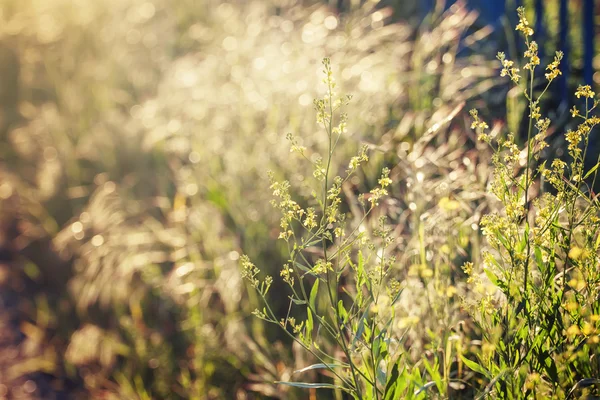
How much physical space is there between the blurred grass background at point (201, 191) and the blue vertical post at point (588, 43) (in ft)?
1.34

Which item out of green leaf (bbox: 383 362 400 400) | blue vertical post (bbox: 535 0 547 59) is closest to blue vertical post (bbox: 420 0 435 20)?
blue vertical post (bbox: 535 0 547 59)

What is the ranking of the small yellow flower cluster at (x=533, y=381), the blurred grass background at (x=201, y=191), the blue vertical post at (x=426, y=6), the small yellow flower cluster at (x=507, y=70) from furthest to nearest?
the blue vertical post at (x=426, y=6) → the blurred grass background at (x=201, y=191) → the small yellow flower cluster at (x=507, y=70) → the small yellow flower cluster at (x=533, y=381)

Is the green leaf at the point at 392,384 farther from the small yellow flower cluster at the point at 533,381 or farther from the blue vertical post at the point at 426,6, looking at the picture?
the blue vertical post at the point at 426,6

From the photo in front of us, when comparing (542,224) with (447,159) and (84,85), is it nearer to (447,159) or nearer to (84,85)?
(447,159)

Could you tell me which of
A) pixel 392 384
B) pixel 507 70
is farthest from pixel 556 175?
pixel 392 384

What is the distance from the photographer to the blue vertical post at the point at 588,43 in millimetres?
3191

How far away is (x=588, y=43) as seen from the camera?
320 centimetres

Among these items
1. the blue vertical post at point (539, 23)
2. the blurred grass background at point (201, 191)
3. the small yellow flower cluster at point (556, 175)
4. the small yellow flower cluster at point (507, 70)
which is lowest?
the blurred grass background at point (201, 191)

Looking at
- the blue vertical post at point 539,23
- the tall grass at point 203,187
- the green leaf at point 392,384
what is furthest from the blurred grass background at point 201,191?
the green leaf at point 392,384

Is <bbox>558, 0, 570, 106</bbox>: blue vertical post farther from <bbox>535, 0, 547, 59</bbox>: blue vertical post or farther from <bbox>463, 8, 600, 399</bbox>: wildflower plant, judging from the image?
<bbox>463, 8, 600, 399</bbox>: wildflower plant

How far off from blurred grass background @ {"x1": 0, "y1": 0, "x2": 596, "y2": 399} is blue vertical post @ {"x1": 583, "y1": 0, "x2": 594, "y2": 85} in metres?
0.41

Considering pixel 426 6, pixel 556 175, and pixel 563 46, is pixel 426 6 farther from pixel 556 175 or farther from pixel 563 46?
pixel 556 175

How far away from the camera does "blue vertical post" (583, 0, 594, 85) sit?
3191 millimetres

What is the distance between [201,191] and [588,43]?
1.99 m
